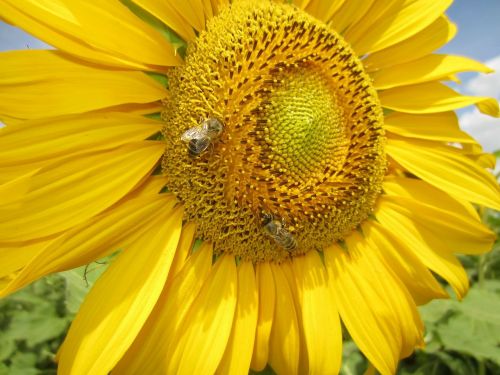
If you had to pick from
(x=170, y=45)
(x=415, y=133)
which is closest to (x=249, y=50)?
(x=170, y=45)

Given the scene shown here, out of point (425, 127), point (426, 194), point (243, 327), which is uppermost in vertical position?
point (425, 127)

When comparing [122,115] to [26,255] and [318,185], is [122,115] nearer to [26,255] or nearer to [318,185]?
[26,255]

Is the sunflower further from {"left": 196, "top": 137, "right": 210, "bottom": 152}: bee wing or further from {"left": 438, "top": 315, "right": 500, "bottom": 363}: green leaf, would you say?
{"left": 438, "top": 315, "right": 500, "bottom": 363}: green leaf

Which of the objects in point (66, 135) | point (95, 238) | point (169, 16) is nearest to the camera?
point (66, 135)

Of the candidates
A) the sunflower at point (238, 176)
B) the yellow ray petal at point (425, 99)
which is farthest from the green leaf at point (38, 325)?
the yellow ray petal at point (425, 99)

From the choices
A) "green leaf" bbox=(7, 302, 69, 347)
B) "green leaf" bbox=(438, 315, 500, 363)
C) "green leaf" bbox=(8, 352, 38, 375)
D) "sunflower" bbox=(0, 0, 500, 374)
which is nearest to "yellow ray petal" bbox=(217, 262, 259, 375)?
"sunflower" bbox=(0, 0, 500, 374)

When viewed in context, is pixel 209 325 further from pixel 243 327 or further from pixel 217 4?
pixel 217 4

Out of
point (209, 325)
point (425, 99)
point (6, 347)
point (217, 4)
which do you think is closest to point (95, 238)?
point (209, 325)
